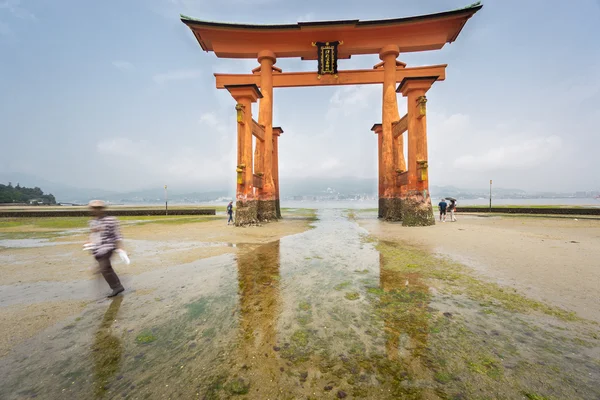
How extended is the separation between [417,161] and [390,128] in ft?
15.4

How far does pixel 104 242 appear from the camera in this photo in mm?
4203

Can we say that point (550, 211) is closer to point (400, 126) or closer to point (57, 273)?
point (400, 126)

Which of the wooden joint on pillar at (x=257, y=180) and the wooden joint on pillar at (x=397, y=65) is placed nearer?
the wooden joint on pillar at (x=257, y=180)

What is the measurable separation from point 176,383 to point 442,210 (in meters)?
18.7

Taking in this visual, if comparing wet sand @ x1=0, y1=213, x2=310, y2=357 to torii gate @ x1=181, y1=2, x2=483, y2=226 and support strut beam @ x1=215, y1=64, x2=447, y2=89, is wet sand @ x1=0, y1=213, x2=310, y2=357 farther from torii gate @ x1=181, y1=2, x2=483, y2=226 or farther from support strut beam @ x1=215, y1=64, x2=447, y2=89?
support strut beam @ x1=215, y1=64, x2=447, y2=89

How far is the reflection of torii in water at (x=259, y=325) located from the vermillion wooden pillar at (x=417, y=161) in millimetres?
11061

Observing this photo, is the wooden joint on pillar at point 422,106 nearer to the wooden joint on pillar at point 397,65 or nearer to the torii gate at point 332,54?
the torii gate at point 332,54

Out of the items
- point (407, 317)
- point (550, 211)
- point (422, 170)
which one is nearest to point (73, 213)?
point (407, 317)

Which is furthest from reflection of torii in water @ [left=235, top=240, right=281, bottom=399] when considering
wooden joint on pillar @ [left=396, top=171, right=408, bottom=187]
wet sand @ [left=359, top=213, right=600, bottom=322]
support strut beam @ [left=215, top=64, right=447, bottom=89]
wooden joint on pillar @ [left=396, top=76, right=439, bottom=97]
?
support strut beam @ [left=215, top=64, right=447, bottom=89]

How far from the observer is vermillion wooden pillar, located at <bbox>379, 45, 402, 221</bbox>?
17.5m

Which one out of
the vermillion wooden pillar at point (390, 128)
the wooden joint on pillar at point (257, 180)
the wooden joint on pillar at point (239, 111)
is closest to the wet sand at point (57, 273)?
the wooden joint on pillar at point (257, 180)

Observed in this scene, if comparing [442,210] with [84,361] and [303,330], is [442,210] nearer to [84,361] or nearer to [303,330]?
[303,330]

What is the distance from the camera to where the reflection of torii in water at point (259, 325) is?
6.84ft

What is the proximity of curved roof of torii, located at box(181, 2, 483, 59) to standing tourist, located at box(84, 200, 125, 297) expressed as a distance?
726 inches
